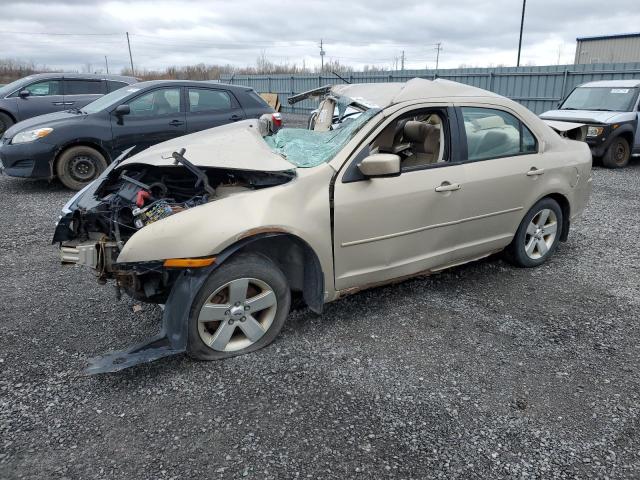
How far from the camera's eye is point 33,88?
1098cm

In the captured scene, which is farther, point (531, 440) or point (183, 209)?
point (183, 209)

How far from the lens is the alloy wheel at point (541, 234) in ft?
15.5

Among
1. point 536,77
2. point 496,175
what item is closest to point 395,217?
point 496,175

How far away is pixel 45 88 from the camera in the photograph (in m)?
11.0

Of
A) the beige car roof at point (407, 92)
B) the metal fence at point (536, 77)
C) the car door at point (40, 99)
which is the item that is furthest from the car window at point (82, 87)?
the beige car roof at point (407, 92)

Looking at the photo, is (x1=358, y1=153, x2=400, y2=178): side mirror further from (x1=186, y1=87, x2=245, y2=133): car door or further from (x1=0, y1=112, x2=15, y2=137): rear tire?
(x1=0, y1=112, x2=15, y2=137): rear tire

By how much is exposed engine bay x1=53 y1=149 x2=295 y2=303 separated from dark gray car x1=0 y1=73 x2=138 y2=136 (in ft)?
27.4

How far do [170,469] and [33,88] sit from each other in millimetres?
11059

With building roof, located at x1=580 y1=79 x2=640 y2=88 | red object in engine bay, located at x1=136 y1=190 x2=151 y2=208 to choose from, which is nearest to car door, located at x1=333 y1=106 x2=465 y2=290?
red object in engine bay, located at x1=136 y1=190 x2=151 y2=208

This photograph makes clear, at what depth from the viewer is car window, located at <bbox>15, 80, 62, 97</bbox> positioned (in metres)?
10.9

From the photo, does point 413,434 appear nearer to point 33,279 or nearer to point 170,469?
point 170,469

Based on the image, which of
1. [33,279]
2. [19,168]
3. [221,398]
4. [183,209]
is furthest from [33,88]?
[221,398]

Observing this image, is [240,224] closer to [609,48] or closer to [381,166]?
[381,166]

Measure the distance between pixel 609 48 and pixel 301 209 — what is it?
3260 cm
